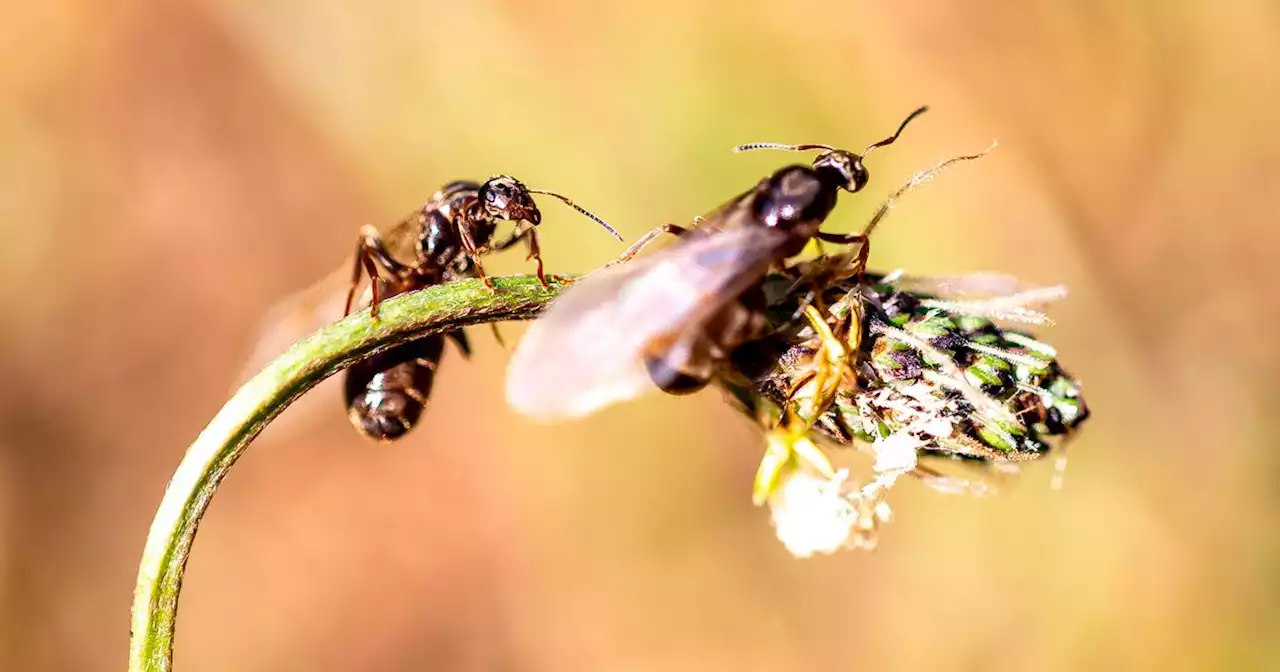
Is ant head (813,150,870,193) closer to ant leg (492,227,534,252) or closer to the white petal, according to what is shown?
the white petal

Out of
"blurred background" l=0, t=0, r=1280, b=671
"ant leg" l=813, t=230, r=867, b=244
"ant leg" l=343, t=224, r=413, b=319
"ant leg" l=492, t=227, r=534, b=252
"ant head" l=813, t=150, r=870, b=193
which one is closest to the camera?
"ant leg" l=813, t=230, r=867, b=244

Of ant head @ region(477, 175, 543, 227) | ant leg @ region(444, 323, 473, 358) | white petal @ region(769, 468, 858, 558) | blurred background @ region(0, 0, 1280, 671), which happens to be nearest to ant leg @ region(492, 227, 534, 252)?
ant head @ region(477, 175, 543, 227)

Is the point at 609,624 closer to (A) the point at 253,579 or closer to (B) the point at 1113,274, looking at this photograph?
(A) the point at 253,579

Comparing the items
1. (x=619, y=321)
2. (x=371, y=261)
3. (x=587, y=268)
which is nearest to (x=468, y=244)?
(x=371, y=261)

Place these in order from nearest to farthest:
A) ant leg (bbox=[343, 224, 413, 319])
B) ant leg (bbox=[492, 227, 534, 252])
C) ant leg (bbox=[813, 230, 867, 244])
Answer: ant leg (bbox=[813, 230, 867, 244]) → ant leg (bbox=[343, 224, 413, 319]) → ant leg (bbox=[492, 227, 534, 252])

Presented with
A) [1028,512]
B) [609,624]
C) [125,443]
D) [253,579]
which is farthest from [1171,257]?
[125,443]

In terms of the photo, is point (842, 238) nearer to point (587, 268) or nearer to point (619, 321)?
point (619, 321)

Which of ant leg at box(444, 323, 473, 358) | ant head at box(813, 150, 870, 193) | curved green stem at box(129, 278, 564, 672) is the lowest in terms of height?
curved green stem at box(129, 278, 564, 672)
